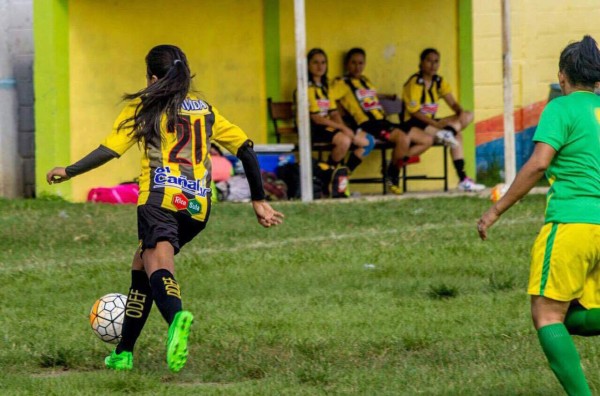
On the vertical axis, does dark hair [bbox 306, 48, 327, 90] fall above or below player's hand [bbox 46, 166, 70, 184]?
above

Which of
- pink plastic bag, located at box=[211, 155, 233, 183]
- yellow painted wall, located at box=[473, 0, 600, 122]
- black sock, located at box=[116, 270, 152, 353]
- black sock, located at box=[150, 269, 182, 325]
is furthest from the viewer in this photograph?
yellow painted wall, located at box=[473, 0, 600, 122]

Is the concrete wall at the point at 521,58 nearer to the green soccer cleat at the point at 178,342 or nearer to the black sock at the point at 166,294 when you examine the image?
the black sock at the point at 166,294

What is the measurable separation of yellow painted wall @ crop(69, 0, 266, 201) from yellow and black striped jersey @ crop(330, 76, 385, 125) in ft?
3.53

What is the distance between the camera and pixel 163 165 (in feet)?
21.6

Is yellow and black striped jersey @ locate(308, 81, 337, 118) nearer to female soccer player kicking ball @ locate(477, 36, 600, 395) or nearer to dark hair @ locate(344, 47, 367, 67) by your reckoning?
dark hair @ locate(344, 47, 367, 67)

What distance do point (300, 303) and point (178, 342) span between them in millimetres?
2984

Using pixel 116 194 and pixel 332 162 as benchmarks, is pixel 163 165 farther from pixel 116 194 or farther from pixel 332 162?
pixel 332 162

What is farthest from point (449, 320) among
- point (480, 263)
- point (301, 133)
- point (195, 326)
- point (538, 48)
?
point (538, 48)

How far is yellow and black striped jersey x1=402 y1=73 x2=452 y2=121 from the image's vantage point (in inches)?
664

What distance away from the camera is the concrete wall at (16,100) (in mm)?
15703

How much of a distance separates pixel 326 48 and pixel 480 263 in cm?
718

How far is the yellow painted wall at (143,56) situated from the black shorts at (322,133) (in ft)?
3.16

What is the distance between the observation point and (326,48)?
56.5 feet

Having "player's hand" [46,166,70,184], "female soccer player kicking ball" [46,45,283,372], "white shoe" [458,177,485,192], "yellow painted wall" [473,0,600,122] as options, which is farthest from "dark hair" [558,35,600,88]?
"yellow painted wall" [473,0,600,122]
